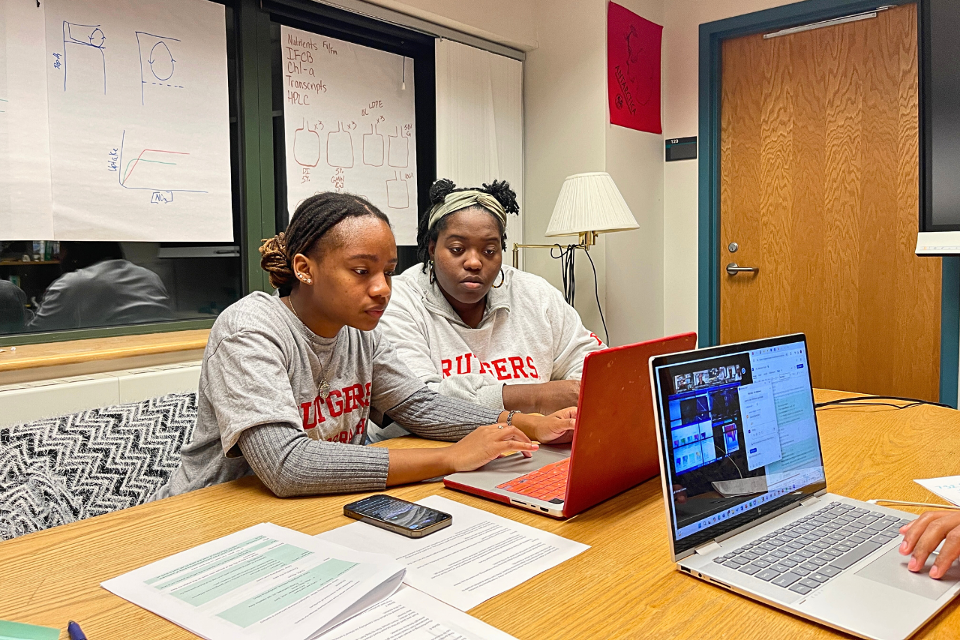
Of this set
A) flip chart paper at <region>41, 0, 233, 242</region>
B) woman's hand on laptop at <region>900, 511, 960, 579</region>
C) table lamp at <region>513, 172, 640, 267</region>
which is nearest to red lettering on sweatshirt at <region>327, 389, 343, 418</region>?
woman's hand on laptop at <region>900, 511, 960, 579</region>

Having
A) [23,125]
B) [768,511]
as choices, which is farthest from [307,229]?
[23,125]

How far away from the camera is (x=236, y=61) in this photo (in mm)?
2492

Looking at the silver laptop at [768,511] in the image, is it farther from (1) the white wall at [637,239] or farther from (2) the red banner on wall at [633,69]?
(2) the red banner on wall at [633,69]

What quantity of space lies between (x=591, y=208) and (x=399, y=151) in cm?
86

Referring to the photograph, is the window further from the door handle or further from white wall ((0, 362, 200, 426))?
the door handle

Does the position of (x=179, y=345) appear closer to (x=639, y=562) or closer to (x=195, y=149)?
(x=195, y=149)

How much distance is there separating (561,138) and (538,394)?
200 centimetres

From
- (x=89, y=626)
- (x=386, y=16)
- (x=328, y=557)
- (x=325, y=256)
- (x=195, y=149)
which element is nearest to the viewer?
(x=89, y=626)

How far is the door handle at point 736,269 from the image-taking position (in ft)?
10.9

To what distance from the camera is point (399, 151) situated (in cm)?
299

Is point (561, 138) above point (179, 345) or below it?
above

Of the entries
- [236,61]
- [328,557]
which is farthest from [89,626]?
[236,61]

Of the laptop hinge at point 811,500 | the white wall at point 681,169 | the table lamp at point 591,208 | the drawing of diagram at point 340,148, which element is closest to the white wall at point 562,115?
the table lamp at point 591,208

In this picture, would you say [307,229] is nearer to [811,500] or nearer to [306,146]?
[811,500]
